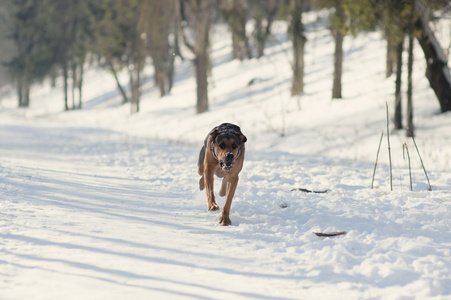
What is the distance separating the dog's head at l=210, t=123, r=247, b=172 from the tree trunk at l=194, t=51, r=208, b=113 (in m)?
17.6

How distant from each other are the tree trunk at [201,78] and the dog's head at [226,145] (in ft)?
57.9

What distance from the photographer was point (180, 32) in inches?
854

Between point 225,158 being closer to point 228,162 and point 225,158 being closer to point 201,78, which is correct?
point 228,162

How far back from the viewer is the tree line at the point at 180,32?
44.3ft

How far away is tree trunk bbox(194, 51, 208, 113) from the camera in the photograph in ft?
74.6

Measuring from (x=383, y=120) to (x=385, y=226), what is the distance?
1110cm

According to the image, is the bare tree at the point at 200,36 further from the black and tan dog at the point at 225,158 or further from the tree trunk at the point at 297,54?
the black and tan dog at the point at 225,158

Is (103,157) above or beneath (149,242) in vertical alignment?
above

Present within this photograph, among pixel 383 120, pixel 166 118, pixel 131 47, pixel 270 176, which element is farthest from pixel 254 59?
pixel 270 176

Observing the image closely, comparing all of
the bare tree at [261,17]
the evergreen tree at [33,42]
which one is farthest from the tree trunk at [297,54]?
the evergreen tree at [33,42]

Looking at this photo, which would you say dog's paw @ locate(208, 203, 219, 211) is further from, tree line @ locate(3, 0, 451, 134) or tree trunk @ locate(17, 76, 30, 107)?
tree trunk @ locate(17, 76, 30, 107)

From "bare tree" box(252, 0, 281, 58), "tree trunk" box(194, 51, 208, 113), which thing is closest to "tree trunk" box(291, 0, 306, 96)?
"bare tree" box(252, 0, 281, 58)

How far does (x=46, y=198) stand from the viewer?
241 inches

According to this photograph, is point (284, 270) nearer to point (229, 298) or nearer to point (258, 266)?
point (258, 266)
